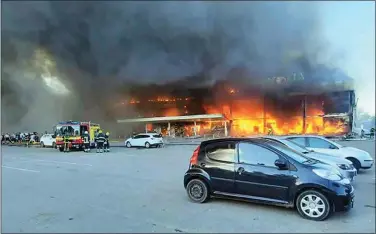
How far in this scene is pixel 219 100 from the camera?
43219 mm

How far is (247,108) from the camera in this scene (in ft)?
137

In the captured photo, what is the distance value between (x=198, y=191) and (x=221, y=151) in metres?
0.85

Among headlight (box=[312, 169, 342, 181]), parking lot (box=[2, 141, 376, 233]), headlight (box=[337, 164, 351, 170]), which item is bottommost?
parking lot (box=[2, 141, 376, 233])

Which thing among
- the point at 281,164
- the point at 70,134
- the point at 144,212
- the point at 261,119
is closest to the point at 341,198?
the point at 281,164

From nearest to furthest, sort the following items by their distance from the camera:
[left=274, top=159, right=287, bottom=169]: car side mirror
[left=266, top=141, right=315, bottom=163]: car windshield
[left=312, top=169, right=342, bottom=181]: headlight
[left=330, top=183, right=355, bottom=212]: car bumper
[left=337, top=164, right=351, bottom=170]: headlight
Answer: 1. [left=330, top=183, right=355, bottom=212]: car bumper
2. [left=312, top=169, right=342, bottom=181]: headlight
3. [left=274, top=159, right=287, bottom=169]: car side mirror
4. [left=266, top=141, right=315, bottom=163]: car windshield
5. [left=337, top=164, right=351, bottom=170]: headlight

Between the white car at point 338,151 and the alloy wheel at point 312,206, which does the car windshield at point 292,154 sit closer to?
the alloy wheel at point 312,206

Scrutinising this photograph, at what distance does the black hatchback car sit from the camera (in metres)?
4.32

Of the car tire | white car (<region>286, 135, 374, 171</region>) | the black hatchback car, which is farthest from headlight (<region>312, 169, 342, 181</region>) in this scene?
white car (<region>286, 135, 374, 171</region>)

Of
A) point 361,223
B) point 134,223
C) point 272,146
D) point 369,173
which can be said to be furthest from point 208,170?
point 369,173

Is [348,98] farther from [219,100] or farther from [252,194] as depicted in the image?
[252,194]

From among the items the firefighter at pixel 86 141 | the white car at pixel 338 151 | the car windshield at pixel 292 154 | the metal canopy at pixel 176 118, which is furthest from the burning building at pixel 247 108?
the car windshield at pixel 292 154

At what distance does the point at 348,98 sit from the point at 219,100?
16.8 meters

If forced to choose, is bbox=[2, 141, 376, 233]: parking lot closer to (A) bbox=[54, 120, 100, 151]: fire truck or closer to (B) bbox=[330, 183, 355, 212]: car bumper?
(B) bbox=[330, 183, 355, 212]: car bumper

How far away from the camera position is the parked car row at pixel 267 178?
4.32 m
